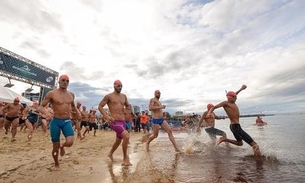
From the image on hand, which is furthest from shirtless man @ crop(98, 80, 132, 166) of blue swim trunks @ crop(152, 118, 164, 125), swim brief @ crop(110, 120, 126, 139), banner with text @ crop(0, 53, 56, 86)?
banner with text @ crop(0, 53, 56, 86)

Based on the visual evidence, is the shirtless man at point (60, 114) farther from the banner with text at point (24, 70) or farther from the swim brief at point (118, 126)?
the banner with text at point (24, 70)

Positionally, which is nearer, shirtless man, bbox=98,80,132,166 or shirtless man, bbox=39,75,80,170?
shirtless man, bbox=39,75,80,170

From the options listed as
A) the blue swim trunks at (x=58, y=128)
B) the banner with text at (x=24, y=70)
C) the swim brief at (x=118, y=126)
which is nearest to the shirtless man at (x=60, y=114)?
the blue swim trunks at (x=58, y=128)

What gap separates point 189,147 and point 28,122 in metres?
7.39

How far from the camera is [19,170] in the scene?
504 cm

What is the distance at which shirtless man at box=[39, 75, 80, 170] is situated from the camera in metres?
5.32

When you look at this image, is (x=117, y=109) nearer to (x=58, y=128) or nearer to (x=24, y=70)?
(x=58, y=128)

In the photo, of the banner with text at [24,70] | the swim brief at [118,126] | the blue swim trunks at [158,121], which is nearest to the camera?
the swim brief at [118,126]

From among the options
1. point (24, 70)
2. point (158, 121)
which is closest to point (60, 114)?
point (158, 121)

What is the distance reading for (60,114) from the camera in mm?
5418

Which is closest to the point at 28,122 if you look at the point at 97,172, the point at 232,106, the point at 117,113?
the point at 117,113

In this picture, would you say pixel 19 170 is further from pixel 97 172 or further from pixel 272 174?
pixel 272 174

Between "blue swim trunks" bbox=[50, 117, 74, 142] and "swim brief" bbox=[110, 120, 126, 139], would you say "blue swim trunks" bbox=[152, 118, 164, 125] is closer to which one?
"swim brief" bbox=[110, 120, 126, 139]

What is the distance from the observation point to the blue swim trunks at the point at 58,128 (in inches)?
209
